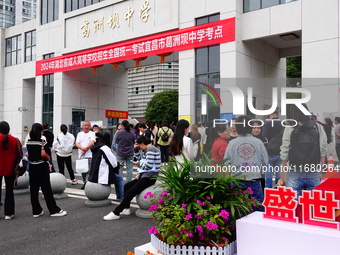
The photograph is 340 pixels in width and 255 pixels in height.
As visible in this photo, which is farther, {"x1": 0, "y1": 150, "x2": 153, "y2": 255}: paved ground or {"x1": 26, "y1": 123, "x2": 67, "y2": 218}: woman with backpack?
{"x1": 26, "y1": 123, "x2": 67, "y2": 218}: woman with backpack

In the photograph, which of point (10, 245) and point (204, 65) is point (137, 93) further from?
point (10, 245)

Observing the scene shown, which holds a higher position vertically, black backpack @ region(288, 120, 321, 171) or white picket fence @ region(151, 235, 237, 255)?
black backpack @ region(288, 120, 321, 171)

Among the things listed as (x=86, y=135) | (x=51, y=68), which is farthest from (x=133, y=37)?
(x=86, y=135)

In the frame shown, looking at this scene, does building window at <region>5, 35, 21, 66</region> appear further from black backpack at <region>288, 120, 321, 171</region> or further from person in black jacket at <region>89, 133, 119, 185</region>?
black backpack at <region>288, 120, 321, 171</region>

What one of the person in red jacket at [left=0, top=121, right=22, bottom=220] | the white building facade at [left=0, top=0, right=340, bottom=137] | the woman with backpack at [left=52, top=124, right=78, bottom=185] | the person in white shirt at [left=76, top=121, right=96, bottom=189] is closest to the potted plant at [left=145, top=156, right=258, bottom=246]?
the white building facade at [left=0, top=0, right=340, bottom=137]

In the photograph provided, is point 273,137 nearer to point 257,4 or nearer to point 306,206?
point 306,206

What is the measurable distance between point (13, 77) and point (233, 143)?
30621 millimetres

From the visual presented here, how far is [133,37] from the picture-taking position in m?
19.9

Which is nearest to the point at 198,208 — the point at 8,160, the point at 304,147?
the point at 304,147

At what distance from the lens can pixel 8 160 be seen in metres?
5.89

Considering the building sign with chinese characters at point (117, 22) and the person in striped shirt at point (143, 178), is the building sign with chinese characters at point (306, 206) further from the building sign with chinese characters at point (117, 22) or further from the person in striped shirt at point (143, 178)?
the building sign with chinese characters at point (117, 22)

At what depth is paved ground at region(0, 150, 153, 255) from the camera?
176 inches

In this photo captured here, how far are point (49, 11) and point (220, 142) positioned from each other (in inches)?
1055

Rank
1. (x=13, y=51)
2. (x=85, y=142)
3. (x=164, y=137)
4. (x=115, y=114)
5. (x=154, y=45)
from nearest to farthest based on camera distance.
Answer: (x=85, y=142), (x=164, y=137), (x=154, y=45), (x=115, y=114), (x=13, y=51)
